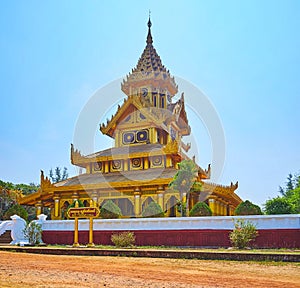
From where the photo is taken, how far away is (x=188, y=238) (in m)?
20.4

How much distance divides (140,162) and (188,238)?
568 inches

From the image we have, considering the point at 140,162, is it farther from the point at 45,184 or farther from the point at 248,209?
the point at 248,209

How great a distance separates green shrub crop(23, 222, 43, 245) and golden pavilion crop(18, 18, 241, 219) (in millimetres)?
9146

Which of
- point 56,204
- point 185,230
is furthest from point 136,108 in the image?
point 185,230

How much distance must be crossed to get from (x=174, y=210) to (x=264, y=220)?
12657 mm

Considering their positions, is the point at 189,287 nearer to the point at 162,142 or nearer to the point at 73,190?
the point at 73,190

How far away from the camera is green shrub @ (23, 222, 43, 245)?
860 inches

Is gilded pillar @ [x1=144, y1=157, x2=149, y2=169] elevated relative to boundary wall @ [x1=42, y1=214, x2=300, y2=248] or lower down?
elevated

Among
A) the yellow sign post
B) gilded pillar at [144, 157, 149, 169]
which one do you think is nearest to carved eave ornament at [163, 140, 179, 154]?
gilded pillar at [144, 157, 149, 169]

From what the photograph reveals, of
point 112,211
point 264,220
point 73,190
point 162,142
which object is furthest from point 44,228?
point 162,142

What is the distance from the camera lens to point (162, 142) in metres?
37.7

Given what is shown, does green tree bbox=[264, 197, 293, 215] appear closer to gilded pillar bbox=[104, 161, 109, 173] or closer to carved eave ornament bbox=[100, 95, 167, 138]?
carved eave ornament bbox=[100, 95, 167, 138]

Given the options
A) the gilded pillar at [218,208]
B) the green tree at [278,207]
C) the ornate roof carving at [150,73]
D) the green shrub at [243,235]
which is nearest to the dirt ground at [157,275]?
the green shrub at [243,235]

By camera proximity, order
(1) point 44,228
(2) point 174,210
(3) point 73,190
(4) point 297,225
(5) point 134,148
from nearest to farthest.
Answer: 1. (4) point 297,225
2. (1) point 44,228
3. (2) point 174,210
4. (3) point 73,190
5. (5) point 134,148
